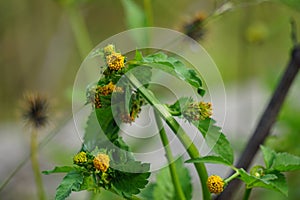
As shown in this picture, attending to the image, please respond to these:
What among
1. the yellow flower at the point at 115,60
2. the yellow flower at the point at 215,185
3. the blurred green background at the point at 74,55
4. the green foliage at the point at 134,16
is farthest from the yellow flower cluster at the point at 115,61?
the blurred green background at the point at 74,55

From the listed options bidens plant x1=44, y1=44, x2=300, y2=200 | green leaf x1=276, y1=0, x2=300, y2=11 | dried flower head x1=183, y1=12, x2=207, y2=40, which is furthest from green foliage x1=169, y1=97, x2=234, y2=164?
dried flower head x1=183, y1=12, x2=207, y2=40

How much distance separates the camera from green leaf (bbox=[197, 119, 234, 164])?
44 cm

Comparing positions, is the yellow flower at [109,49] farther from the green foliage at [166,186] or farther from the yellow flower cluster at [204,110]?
the green foliage at [166,186]

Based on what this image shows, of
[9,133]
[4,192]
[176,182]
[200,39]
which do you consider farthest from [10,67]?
[176,182]

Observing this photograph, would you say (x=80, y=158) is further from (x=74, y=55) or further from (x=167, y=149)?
(x=74, y=55)

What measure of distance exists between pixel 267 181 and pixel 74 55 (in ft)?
7.20

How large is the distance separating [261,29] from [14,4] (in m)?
0.84

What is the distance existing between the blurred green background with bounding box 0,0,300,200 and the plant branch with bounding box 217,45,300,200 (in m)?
0.50

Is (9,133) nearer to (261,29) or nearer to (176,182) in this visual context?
(261,29)

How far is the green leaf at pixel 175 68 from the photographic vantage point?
42 centimetres

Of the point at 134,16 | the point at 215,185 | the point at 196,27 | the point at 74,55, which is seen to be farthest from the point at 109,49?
the point at 74,55

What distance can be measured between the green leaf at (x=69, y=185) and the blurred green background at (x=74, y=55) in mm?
781

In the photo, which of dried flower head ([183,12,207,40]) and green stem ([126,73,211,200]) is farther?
dried flower head ([183,12,207,40])

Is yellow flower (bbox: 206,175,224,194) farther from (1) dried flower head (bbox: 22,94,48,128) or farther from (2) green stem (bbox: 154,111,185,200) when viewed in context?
(1) dried flower head (bbox: 22,94,48,128)
